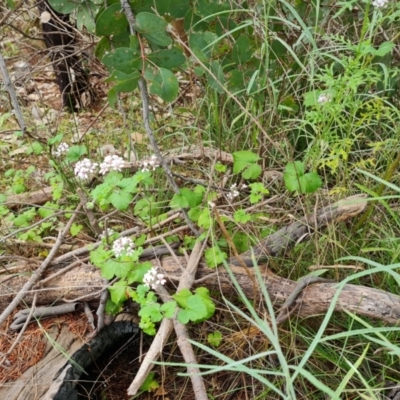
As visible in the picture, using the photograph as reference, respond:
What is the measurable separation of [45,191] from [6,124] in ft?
3.71

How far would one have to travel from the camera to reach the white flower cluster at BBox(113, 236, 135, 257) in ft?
4.97

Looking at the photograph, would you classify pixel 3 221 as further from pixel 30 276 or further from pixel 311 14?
pixel 311 14

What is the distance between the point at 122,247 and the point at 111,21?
723 millimetres

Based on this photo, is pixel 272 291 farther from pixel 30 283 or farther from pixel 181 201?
pixel 30 283

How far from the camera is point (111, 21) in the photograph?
4.60 ft

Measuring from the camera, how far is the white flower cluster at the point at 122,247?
4.97 feet

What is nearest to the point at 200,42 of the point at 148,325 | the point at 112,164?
the point at 112,164

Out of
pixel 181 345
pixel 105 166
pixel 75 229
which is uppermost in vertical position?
pixel 105 166

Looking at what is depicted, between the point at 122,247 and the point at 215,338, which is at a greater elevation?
the point at 122,247

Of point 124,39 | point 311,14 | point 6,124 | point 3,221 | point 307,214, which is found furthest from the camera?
point 6,124

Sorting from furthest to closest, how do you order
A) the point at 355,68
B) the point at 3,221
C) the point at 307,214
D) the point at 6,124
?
the point at 6,124 < the point at 3,221 < the point at 307,214 < the point at 355,68

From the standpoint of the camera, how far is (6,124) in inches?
121

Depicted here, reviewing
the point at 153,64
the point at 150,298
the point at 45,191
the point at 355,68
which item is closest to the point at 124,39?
the point at 153,64

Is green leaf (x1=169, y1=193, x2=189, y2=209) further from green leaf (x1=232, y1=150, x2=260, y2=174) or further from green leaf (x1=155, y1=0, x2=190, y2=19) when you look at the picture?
green leaf (x1=155, y1=0, x2=190, y2=19)
